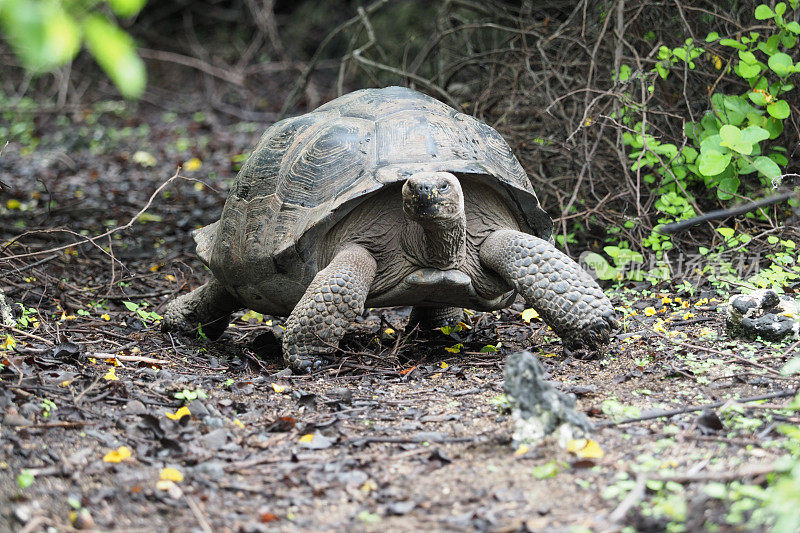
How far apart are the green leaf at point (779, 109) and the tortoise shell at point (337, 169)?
65.2 inches

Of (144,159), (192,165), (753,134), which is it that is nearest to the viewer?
(753,134)

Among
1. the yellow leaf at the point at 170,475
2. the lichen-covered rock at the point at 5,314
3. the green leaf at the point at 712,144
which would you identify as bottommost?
the lichen-covered rock at the point at 5,314

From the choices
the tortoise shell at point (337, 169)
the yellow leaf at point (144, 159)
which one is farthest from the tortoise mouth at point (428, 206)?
the yellow leaf at point (144, 159)

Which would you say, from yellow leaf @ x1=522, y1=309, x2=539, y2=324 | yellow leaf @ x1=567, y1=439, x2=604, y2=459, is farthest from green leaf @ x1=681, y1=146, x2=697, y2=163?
yellow leaf @ x1=567, y1=439, x2=604, y2=459

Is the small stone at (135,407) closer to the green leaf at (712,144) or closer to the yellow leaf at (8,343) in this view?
the yellow leaf at (8,343)

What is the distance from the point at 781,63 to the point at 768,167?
2.02 feet

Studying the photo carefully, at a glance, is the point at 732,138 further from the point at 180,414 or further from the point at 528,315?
the point at 180,414

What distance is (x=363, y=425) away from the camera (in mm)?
3078

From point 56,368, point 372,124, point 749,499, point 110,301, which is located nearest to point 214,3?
point 110,301

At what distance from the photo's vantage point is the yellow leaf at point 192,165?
954 cm

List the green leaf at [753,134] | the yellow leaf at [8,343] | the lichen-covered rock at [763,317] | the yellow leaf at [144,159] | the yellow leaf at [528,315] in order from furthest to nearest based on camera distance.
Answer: the yellow leaf at [144,159] → the yellow leaf at [528,315] → the green leaf at [753,134] → the lichen-covered rock at [763,317] → the yellow leaf at [8,343]

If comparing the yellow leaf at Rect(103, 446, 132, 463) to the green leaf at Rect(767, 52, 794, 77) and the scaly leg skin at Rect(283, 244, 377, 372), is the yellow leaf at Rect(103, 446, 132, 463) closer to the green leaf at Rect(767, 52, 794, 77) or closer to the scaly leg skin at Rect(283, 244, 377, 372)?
the scaly leg skin at Rect(283, 244, 377, 372)

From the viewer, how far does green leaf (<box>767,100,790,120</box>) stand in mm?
4832

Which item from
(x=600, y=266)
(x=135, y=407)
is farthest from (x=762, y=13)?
(x=135, y=407)
